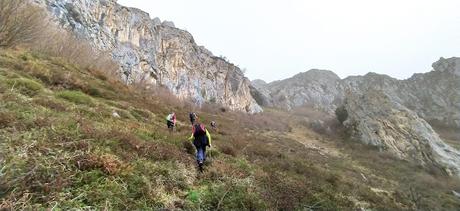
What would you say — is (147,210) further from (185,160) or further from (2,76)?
(2,76)

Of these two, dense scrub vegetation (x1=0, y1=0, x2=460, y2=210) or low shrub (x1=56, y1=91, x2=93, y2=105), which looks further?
low shrub (x1=56, y1=91, x2=93, y2=105)

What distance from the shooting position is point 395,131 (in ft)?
146

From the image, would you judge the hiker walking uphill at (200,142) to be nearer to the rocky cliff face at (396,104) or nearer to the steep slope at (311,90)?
the rocky cliff face at (396,104)

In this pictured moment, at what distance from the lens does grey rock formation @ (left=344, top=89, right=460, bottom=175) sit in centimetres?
3825

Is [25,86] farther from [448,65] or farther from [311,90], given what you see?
[311,90]

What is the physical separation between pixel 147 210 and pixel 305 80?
128 m

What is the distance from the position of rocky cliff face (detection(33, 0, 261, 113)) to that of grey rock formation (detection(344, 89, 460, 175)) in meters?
23.6

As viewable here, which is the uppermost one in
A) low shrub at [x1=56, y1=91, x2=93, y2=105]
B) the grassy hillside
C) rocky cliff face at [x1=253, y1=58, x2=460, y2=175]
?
rocky cliff face at [x1=253, y1=58, x2=460, y2=175]

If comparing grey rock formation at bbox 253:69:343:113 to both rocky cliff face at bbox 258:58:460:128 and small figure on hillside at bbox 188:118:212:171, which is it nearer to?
rocky cliff face at bbox 258:58:460:128

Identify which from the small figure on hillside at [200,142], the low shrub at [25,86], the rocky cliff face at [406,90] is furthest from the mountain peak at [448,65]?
the low shrub at [25,86]

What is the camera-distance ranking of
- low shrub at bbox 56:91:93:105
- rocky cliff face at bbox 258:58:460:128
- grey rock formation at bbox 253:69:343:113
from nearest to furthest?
low shrub at bbox 56:91:93:105 < rocky cliff face at bbox 258:58:460:128 < grey rock formation at bbox 253:69:343:113

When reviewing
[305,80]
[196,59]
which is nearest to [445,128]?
[196,59]

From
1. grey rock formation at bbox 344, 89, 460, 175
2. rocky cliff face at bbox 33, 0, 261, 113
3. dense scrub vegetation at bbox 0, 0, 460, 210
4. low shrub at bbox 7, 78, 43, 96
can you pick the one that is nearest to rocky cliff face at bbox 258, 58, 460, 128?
grey rock formation at bbox 344, 89, 460, 175

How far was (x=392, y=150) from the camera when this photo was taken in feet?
132
